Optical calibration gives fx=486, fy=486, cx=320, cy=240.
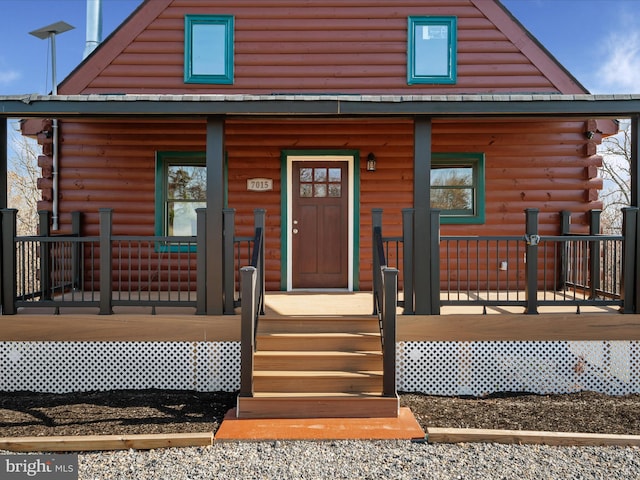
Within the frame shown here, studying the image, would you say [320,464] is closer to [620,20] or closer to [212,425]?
[212,425]

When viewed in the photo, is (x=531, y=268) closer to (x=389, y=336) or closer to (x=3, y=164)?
(x=389, y=336)

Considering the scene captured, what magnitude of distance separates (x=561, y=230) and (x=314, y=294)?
4.04m

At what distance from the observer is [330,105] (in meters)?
5.41

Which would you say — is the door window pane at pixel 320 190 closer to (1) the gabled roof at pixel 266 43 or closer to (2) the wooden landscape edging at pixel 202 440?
(1) the gabled roof at pixel 266 43

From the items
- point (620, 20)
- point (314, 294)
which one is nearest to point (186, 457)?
point (314, 294)

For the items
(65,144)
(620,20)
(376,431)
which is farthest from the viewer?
(620,20)

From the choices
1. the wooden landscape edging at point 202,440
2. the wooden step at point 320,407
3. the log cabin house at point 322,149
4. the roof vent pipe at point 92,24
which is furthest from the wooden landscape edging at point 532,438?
the roof vent pipe at point 92,24

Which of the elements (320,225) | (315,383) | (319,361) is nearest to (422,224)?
(319,361)

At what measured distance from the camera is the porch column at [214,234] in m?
5.42

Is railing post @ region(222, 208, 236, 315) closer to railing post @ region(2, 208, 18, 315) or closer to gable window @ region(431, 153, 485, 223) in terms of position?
railing post @ region(2, 208, 18, 315)

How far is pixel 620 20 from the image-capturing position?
45.1 metres

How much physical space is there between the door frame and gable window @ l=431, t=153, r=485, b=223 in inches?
49.5

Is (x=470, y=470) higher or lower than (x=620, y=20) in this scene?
lower

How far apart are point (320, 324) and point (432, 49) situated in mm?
5035
